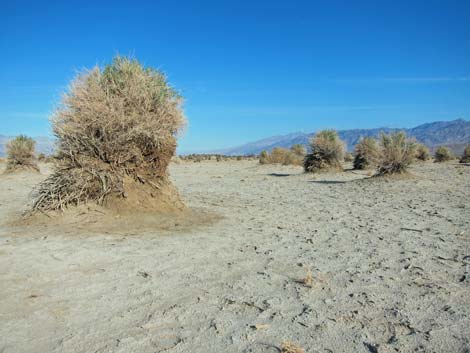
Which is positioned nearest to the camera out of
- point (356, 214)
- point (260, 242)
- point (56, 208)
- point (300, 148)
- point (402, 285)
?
point (402, 285)

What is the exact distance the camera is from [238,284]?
4875 millimetres

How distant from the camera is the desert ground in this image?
353 centimetres

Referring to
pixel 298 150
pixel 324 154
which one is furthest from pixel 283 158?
pixel 324 154

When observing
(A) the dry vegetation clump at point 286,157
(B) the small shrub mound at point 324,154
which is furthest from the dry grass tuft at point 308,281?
(A) the dry vegetation clump at point 286,157

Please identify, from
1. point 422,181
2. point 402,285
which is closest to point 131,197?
point 402,285

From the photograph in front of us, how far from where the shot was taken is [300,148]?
3528 cm

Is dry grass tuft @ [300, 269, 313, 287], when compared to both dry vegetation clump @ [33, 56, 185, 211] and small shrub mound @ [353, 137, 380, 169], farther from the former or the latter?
small shrub mound @ [353, 137, 380, 169]

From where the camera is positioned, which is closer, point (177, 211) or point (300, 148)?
point (177, 211)

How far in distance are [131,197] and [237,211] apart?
9.02 feet

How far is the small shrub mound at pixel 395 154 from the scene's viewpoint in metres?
16.8

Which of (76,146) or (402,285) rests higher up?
(76,146)

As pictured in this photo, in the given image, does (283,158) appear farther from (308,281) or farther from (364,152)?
(308,281)

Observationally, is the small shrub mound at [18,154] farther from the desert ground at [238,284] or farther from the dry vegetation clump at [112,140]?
the dry vegetation clump at [112,140]

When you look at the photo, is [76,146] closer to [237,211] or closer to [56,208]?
[56,208]
